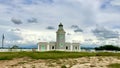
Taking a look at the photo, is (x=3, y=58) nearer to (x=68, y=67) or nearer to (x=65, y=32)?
(x=68, y=67)

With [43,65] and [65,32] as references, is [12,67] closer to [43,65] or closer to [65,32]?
[43,65]

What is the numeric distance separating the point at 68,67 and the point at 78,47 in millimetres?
54037

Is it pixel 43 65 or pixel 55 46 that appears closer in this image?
pixel 43 65

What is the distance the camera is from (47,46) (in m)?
84.0

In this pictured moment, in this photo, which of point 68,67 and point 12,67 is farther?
point 12,67

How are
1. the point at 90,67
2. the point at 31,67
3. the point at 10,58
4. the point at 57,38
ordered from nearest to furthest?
the point at 90,67 < the point at 31,67 < the point at 10,58 < the point at 57,38

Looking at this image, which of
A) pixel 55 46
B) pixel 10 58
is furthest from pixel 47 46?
pixel 10 58

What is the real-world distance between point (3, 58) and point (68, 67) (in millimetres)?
16367

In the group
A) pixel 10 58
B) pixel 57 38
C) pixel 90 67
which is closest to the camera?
pixel 90 67

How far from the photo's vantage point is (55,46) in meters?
84.4

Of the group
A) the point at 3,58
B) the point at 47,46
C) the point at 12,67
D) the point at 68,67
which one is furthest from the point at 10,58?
the point at 47,46

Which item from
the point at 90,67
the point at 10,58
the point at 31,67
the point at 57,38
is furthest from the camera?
the point at 57,38

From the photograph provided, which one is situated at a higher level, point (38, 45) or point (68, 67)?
point (38, 45)

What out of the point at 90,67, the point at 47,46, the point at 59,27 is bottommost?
the point at 90,67
